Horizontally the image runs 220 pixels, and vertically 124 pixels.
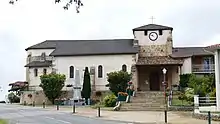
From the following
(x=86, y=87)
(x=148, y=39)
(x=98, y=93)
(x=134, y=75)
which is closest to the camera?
(x=86, y=87)

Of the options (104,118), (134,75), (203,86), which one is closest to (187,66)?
(134,75)

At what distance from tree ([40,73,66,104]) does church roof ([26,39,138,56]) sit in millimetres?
6325

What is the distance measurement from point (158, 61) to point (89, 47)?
11280 mm

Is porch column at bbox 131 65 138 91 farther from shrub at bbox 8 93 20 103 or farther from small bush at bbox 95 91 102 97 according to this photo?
shrub at bbox 8 93 20 103

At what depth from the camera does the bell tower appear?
61.8 m

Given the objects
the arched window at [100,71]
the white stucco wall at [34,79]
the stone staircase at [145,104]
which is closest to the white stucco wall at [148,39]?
the arched window at [100,71]

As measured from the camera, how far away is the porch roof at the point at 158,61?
57375 millimetres

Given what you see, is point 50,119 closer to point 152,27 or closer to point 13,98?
point 152,27

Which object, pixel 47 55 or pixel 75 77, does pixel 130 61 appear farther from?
pixel 47 55

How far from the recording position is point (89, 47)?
64.1 metres

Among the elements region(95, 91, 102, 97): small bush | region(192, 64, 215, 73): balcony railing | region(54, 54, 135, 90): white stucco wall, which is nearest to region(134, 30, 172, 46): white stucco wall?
region(54, 54, 135, 90): white stucco wall

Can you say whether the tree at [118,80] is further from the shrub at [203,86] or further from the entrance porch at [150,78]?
the shrub at [203,86]

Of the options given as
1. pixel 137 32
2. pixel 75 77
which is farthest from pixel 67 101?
pixel 137 32

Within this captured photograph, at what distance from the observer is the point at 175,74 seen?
59.4 metres
